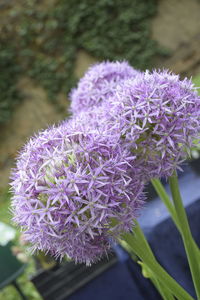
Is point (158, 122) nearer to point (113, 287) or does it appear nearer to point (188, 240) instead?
point (188, 240)

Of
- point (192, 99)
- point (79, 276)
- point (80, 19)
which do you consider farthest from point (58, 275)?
point (80, 19)

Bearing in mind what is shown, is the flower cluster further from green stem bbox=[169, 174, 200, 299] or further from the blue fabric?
the blue fabric

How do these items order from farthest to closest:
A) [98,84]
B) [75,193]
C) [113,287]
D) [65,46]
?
[65,46] < [113,287] < [98,84] < [75,193]

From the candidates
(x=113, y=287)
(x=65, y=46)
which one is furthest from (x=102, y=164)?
(x=65, y=46)

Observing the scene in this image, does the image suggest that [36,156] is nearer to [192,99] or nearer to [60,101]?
[192,99]

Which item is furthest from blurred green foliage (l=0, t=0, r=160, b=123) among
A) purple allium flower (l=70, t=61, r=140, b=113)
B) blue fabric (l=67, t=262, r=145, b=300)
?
purple allium flower (l=70, t=61, r=140, b=113)

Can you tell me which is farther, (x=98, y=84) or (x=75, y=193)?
(x=98, y=84)

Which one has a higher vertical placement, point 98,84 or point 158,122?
point 98,84
